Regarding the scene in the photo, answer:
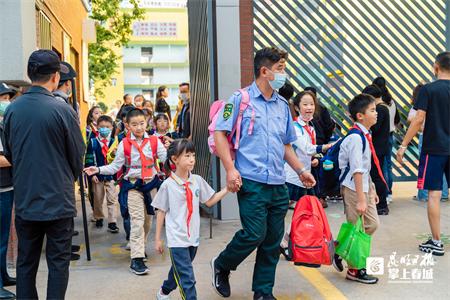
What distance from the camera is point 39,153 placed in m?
3.57

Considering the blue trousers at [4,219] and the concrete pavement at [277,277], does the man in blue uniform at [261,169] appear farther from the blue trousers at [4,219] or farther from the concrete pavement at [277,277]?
the blue trousers at [4,219]

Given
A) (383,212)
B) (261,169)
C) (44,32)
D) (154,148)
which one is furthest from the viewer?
(44,32)

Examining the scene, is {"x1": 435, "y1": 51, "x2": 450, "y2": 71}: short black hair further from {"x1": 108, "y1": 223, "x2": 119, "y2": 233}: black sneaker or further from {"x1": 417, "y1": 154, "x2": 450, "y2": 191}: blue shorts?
{"x1": 108, "y1": 223, "x2": 119, "y2": 233}: black sneaker

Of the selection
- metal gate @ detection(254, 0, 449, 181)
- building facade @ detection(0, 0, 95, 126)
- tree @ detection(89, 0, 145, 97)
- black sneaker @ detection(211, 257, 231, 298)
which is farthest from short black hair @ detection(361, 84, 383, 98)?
tree @ detection(89, 0, 145, 97)

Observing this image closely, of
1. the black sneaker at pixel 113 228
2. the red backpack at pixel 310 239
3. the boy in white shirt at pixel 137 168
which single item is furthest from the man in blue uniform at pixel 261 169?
the black sneaker at pixel 113 228

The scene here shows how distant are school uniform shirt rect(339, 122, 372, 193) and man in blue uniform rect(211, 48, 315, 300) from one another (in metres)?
0.76

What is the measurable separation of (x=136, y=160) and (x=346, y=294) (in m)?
2.47

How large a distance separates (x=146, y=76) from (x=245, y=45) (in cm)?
6101

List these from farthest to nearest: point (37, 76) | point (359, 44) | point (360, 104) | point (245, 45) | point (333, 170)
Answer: point (359, 44) < point (245, 45) < point (333, 170) < point (360, 104) < point (37, 76)

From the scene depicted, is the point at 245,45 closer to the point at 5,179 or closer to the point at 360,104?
the point at 360,104

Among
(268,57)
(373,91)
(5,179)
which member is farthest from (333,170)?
(5,179)

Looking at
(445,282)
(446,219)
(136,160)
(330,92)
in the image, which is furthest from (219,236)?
(330,92)

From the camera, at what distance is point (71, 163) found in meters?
Result: 3.75

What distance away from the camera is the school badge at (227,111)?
4.11 metres
